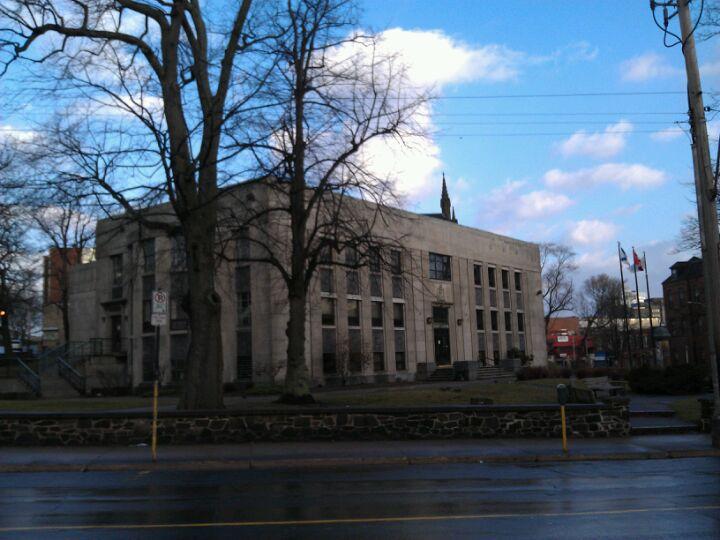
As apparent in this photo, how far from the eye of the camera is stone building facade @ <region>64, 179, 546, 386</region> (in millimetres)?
39625

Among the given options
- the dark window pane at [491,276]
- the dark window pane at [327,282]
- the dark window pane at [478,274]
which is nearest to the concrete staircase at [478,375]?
the dark window pane at [478,274]

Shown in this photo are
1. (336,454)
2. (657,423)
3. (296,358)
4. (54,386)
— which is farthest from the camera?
(54,386)

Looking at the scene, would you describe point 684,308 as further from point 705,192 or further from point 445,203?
point 705,192

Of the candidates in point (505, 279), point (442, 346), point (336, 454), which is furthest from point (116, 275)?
point (336, 454)

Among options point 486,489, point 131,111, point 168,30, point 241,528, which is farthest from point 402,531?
point 168,30

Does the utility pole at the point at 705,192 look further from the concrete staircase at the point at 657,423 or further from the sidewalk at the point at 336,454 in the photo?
the concrete staircase at the point at 657,423

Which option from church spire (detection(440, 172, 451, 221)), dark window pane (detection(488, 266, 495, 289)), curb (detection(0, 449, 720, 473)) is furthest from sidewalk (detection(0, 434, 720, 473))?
church spire (detection(440, 172, 451, 221))

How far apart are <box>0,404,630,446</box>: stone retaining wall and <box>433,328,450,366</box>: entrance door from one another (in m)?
34.1

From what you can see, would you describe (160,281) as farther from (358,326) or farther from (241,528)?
(241,528)

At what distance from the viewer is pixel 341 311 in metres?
43.5

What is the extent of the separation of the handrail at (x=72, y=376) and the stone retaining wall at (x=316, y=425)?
85.5 feet

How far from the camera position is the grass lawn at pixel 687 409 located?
66.6 feet

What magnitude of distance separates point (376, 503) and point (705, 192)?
11727 millimetres

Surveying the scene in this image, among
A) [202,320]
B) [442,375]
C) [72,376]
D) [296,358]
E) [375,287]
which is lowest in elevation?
[442,375]
